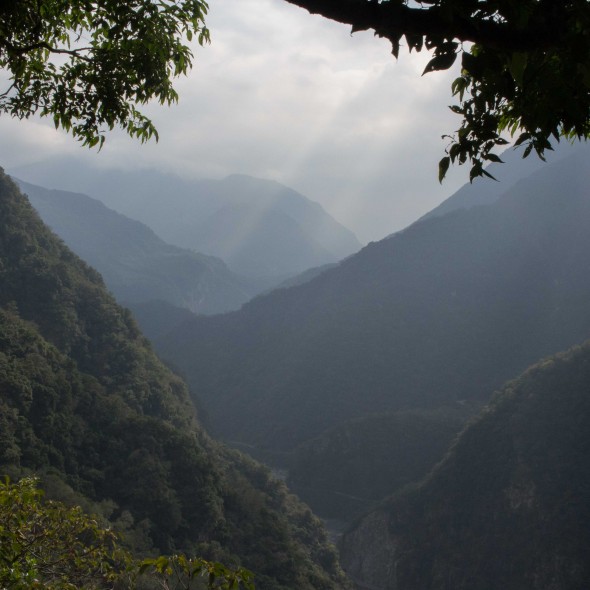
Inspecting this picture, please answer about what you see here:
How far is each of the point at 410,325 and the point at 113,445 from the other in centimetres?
7710

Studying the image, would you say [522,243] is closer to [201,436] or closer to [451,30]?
[201,436]

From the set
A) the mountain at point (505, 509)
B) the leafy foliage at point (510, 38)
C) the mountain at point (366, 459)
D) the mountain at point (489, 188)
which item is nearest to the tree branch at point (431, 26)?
the leafy foliage at point (510, 38)

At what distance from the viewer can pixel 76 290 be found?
177 ft

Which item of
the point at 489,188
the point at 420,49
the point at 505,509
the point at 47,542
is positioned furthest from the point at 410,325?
the point at 420,49

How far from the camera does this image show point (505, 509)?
165 ft

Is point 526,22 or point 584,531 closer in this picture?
point 526,22

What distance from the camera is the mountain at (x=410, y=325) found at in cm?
9362

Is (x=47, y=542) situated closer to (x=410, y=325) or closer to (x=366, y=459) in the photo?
(x=366, y=459)

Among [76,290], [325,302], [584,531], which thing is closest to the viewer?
[584,531]

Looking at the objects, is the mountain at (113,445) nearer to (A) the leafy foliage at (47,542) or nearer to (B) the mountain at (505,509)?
(B) the mountain at (505,509)

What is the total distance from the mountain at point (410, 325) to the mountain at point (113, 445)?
140 ft

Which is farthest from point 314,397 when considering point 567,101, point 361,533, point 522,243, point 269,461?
point 567,101

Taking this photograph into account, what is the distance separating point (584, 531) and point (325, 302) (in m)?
80.6

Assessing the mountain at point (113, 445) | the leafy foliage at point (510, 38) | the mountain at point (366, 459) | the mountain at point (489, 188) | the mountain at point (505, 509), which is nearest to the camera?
the leafy foliage at point (510, 38)
